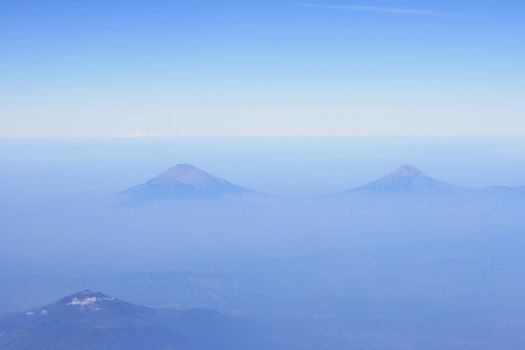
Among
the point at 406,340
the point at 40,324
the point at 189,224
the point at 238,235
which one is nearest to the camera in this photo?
the point at 40,324

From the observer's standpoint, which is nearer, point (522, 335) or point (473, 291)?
point (522, 335)

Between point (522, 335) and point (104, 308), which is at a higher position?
point (104, 308)

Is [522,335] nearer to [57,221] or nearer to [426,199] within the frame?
[426,199]

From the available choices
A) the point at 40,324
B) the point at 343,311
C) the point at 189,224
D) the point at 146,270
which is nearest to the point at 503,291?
the point at 343,311

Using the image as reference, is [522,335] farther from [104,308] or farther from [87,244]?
[87,244]

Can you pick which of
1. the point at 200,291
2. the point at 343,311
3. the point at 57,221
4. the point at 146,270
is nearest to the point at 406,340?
the point at 343,311

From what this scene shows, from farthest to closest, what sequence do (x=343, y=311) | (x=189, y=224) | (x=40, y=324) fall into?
(x=189, y=224) < (x=343, y=311) < (x=40, y=324)
